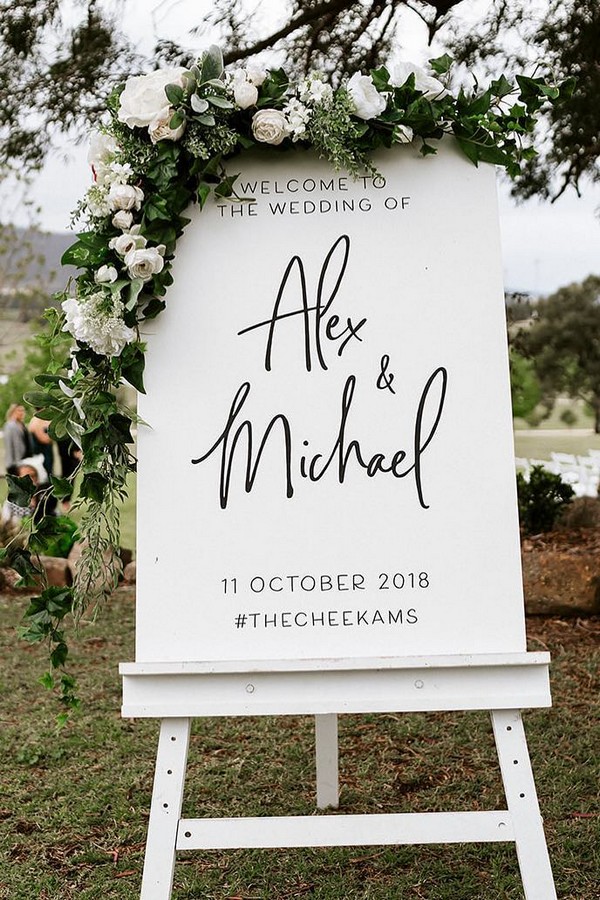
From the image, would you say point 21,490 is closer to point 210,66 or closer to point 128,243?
point 128,243

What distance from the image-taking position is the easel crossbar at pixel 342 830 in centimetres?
160

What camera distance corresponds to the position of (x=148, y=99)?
165 cm

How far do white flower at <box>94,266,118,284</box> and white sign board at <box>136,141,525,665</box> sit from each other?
108mm

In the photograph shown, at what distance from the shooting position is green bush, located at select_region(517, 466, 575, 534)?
19.2 ft

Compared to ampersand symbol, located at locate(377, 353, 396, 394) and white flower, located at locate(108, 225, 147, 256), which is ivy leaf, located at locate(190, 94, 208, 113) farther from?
ampersand symbol, located at locate(377, 353, 396, 394)

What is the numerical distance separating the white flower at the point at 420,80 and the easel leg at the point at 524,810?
1.08 metres

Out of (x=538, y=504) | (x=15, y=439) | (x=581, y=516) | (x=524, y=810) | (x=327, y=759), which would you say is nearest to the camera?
(x=524, y=810)

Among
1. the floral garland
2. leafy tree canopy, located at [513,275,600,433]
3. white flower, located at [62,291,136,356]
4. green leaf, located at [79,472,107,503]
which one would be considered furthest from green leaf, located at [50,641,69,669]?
leafy tree canopy, located at [513,275,600,433]

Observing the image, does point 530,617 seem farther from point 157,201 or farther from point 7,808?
point 157,201

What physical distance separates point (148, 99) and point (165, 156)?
102 millimetres

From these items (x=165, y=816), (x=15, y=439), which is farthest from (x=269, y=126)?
(x=15, y=439)

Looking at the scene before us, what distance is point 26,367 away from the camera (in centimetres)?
1060

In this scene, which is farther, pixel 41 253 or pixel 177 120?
pixel 41 253

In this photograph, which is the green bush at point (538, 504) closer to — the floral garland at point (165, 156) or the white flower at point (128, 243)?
the floral garland at point (165, 156)
